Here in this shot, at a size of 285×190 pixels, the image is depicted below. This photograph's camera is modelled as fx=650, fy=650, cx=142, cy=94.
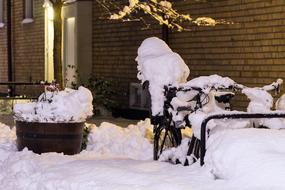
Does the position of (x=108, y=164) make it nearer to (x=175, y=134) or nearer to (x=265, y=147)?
(x=175, y=134)

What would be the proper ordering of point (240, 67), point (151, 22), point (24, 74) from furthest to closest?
1. point (24, 74)
2. point (151, 22)
3. point (240, 67)

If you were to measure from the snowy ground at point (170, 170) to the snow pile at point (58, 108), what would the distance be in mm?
522

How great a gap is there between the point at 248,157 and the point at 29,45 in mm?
16828

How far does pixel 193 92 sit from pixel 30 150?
2626 millimetres

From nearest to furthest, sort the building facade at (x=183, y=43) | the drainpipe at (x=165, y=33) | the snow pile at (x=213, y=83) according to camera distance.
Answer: the snow pile at (x=213, y=83) → the building facade at (x=183, y=43) → the drainpipe at (x=165, y=33)

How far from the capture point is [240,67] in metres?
12.0

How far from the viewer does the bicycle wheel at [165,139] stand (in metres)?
7.68

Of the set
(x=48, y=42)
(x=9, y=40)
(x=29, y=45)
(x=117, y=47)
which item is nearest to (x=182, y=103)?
(x=117, y=47)

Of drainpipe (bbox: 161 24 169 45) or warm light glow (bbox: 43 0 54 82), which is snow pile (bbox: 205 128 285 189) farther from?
warm light glow (bbox: 43 0 54 82)

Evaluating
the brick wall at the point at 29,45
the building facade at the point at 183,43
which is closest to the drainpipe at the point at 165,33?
the building facade at the point at 183,43

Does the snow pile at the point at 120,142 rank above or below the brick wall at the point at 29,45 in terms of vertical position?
below

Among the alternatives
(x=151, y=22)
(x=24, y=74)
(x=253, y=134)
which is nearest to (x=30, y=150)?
(x=253, y=134)

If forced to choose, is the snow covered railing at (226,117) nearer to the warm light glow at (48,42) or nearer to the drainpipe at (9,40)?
the warm light glow at (48,42)

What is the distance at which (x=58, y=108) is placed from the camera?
29.6 ft
